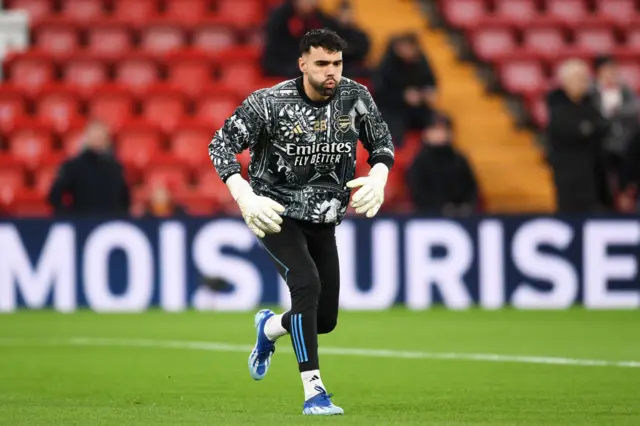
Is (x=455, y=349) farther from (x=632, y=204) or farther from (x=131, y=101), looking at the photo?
(x=131, y=101)

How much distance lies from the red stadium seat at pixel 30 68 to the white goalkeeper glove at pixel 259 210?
1156 cm

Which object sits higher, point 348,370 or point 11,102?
point 11,102

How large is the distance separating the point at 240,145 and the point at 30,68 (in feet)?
37.6

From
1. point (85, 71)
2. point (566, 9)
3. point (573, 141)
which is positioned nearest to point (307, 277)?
point (573, 141)

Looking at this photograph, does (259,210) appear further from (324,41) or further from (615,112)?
(615,112)

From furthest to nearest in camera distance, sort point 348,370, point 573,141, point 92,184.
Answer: point 573,141 < point 92,184 < point 348,370

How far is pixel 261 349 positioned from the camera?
812cm

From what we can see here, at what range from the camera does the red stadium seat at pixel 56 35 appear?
18.9 m

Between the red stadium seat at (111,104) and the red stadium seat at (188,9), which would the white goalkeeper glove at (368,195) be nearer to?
the red stadium seat at (111,104)

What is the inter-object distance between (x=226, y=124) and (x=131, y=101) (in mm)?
10734

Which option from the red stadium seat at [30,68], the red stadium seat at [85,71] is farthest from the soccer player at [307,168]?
the red stadium seat at [30,68]

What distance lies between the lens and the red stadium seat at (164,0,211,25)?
19.3 meters

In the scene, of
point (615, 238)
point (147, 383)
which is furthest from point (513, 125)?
point (147, 383)

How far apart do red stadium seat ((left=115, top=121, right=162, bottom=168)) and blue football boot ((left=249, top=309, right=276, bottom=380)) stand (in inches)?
367
